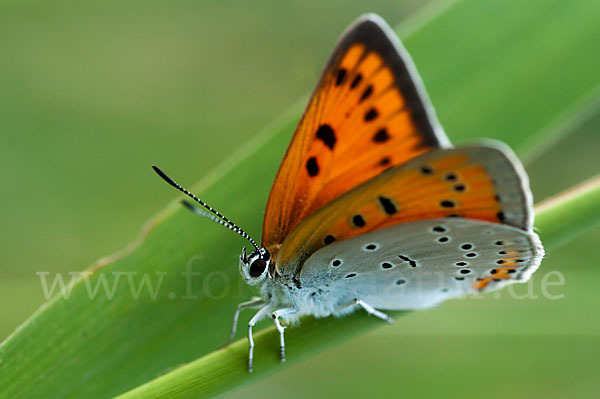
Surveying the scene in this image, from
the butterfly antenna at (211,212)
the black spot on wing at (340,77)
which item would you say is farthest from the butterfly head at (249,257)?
the black spot on wing at (340,77)

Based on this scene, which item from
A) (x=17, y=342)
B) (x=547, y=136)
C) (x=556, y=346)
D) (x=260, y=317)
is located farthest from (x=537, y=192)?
(x=17, y=342)

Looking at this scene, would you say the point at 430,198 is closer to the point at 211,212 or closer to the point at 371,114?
the point at 371,114

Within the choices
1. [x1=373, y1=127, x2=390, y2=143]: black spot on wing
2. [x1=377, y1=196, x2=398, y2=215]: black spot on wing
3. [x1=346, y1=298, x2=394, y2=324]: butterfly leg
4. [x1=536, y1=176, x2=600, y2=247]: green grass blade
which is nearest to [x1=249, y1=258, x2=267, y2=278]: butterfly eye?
[x1=346, y1=298, x2=394, y2=324]: butterfly leg

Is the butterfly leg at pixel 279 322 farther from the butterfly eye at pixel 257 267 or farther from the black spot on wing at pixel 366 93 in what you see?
the black spot on wing at pixel 366 93

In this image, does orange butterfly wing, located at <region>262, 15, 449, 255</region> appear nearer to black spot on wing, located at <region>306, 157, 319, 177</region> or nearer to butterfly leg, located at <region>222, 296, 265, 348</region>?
black spot on wing, located at <region>306, 157, 319, 177</region>

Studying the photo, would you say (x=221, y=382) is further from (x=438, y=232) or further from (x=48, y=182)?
(x=48, y=182)
